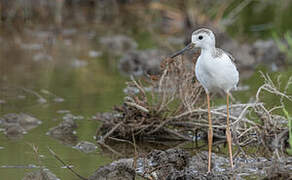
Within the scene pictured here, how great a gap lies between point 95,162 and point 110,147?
611mm

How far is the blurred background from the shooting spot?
266 inches

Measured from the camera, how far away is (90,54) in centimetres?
1120

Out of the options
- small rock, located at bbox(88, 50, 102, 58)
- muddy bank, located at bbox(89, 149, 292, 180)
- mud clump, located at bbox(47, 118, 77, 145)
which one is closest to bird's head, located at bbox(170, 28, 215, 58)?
muddy bank, located at bbox(89, 149, 292, 180)

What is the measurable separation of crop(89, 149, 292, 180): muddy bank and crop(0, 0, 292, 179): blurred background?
456mm

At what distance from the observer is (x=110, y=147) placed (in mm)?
6539

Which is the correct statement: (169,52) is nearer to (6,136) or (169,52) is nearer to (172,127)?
(172,127)

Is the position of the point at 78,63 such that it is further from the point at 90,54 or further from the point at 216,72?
the point at 216,72

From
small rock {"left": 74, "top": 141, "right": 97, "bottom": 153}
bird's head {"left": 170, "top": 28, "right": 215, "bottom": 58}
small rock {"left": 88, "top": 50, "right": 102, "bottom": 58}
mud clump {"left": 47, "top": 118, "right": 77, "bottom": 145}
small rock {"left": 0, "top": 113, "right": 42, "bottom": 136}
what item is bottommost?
small rock {"left": 74, "top": 141, "right": 97, "bottom": 153}

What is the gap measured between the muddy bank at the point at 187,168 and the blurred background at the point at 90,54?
0.46m

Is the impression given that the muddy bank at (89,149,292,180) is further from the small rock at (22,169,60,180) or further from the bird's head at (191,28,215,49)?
the bird's head at (191,28,215,49)

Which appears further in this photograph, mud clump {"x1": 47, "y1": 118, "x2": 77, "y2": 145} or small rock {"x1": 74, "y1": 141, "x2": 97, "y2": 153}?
mud clump {"x1": 47, "y1": 118, "x2": 77, "y2": 145}

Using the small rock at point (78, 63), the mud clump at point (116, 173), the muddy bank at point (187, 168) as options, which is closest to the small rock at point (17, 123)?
the muddy bank at point (187, 168)

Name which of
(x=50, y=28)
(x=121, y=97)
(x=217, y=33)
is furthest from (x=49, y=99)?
(x=50, y=28)

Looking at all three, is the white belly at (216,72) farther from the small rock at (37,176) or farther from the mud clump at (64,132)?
the mud clump at (64,132)
